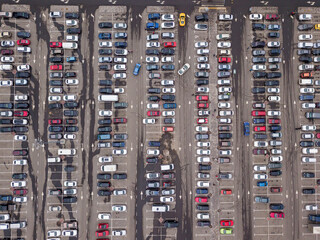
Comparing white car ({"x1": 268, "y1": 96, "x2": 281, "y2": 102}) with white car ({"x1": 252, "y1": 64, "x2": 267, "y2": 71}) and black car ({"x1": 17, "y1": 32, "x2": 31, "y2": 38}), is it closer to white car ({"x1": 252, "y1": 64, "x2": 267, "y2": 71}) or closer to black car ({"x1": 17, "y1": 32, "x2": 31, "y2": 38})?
white car ({"x1": 252, "y1": 64, "x2": 267, "y2": 71})

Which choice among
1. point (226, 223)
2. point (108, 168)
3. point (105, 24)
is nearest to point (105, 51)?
point (105, 24)

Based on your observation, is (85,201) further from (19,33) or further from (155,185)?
(19,33)

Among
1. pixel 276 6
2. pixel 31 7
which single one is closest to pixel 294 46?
pixel 276 6

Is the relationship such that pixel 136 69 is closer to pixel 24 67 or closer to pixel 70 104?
pixel 70 104

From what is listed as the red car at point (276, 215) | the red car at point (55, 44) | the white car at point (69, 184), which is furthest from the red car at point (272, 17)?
the white car at point (69, 184)

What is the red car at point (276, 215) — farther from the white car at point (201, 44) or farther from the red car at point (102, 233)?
the white car at point (201, 44)

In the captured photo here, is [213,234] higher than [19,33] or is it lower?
lower
